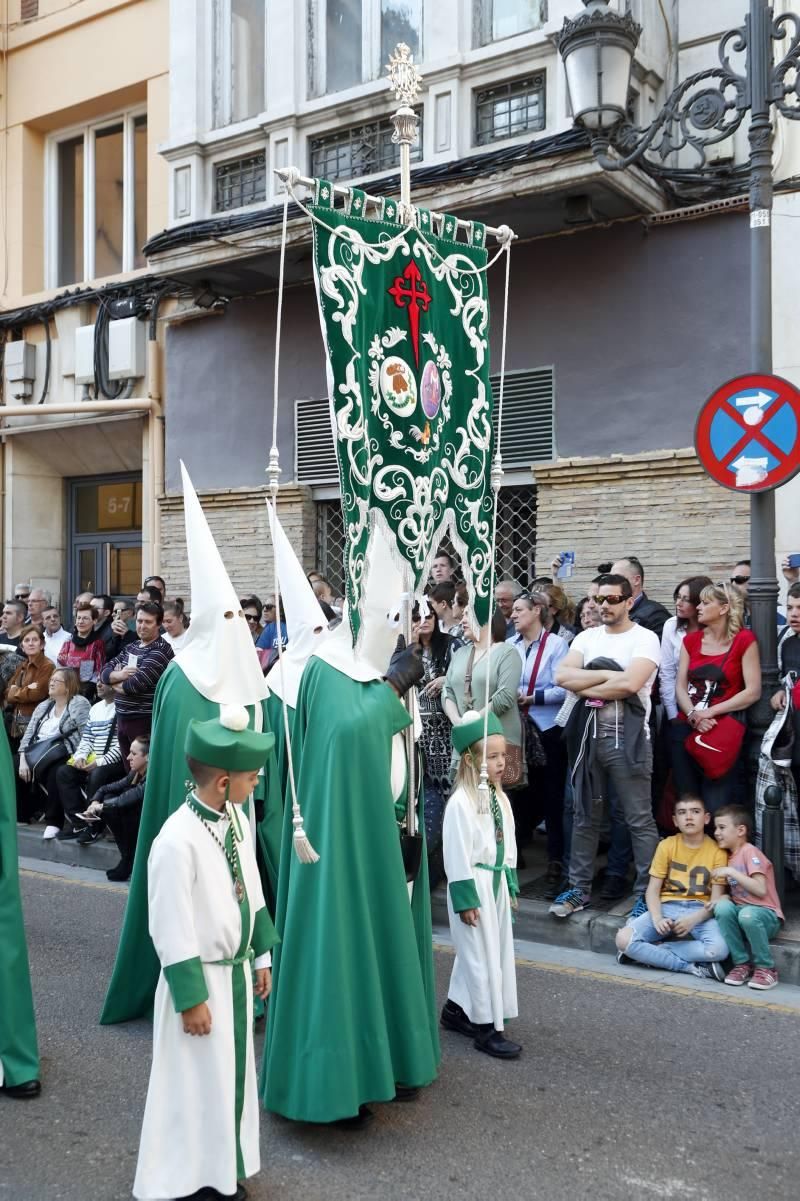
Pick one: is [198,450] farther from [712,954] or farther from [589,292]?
[712,954]

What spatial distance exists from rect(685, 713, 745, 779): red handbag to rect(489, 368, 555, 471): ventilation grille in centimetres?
448

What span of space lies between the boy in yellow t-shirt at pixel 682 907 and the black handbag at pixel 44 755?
17.5 ft

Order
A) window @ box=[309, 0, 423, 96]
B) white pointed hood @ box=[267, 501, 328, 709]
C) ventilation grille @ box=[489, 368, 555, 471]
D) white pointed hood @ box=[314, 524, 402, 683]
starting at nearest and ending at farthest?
white pointed hood @ box=[314, 524, 402, 683] < white pointed hood @ box=[267, 501, 328, 709] < ventilation grille @ box=[489, 368, 555, 471] < window @ box=[309, 0, 423, 96]

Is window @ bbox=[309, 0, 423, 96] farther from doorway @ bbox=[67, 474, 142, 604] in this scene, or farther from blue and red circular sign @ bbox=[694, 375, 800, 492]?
blue and red circular sign @ bbox=[694, 375, 800, 492]

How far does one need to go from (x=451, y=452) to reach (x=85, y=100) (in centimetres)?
1212

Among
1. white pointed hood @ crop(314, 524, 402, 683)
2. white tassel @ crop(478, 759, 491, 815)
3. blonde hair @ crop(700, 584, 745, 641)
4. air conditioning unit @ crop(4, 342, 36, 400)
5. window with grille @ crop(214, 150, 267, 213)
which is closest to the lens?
white pointed hood @ crop(314, 524, 402, 683)

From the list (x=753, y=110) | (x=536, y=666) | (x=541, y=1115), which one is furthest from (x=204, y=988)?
(x=753, y=110)

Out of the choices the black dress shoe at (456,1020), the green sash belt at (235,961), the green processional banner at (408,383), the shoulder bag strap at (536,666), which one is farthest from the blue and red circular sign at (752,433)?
the green sash belt at (235,961)

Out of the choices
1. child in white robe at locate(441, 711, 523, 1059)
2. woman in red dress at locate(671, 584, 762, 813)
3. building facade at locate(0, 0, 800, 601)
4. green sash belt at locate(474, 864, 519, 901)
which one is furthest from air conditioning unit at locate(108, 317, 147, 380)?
green sash belt at locate(474, 864, 519, 901)

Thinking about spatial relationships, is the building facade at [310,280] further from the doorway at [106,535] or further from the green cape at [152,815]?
the green cape at [152,815]

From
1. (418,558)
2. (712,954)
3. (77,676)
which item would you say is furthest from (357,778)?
(77,676)

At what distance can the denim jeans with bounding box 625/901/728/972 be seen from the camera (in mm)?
6141

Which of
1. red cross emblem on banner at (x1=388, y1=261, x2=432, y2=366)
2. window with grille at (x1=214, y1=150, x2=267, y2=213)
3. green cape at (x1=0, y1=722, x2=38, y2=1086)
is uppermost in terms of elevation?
window with grille at (x1=214, y1=150, x2=267, y2=213)

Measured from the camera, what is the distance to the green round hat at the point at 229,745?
145 inches
